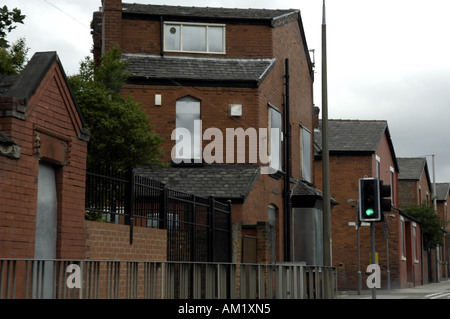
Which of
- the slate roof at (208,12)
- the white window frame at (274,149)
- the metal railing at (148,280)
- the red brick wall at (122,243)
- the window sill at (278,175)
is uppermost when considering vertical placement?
the slate roof at (208,12)

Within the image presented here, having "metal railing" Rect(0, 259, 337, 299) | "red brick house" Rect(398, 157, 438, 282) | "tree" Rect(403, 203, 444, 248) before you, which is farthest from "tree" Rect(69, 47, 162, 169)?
"red brick house" Rect(398, 157, 438, 282)

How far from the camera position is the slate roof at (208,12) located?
26547mm

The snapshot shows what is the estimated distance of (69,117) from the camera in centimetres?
1148

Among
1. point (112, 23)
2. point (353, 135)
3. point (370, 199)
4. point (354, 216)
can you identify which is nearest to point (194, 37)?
point (112, 23)

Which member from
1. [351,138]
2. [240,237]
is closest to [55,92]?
[240,237]

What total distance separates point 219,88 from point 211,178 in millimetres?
3715

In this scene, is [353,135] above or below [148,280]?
above

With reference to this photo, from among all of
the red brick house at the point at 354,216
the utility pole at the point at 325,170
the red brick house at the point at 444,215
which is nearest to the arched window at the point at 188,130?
the utility pole at the point at 325,170

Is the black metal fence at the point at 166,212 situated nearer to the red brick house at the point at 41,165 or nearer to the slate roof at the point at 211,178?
the red brick house at the point at 41,165

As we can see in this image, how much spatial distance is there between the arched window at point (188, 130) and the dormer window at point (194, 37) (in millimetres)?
2350

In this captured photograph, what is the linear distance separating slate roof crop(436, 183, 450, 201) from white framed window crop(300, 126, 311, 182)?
44.0m

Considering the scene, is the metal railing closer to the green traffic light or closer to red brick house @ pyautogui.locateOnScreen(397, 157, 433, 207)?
the green traffic light

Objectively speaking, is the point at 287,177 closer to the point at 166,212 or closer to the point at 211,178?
the point at 211,178

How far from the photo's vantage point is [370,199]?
14.9 meters
